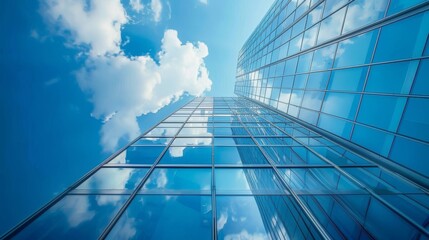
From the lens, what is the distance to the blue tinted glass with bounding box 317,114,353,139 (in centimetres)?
891

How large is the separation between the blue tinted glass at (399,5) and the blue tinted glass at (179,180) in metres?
9.11

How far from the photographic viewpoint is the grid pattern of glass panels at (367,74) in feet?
20.3

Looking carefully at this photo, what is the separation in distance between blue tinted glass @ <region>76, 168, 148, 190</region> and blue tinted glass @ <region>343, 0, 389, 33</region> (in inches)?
444

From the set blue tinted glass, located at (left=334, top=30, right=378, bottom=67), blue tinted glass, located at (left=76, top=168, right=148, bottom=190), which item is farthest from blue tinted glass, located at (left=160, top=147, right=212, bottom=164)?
blue tinted glass, located at (left=334, top=30, right=378, bottom=67)

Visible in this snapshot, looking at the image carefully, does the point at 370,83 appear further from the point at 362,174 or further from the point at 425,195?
the point at 425,195

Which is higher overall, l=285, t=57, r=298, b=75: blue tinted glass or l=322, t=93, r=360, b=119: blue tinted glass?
l=285, t=57, r=298, b=75: blue tinted glass

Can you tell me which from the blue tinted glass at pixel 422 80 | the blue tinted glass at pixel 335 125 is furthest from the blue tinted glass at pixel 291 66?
the blue tinted glass at pixel 422 80

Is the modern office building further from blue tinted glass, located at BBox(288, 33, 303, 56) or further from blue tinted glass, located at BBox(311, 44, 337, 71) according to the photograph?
blue tinted glass, located at BBox(288, 33, 303, 56)

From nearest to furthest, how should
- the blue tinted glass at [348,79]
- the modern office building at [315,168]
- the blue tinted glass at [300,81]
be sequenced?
1. the modern office building at [315,168]
2. the blue tinted glass at [348,79]
3. the blue tinted glass at [300,81]

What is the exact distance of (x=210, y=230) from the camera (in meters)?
4.44

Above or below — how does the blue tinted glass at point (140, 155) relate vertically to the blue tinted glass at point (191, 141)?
below

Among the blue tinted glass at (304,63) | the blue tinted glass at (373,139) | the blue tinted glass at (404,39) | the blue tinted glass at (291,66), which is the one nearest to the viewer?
the blue tinted glass at (404,39)

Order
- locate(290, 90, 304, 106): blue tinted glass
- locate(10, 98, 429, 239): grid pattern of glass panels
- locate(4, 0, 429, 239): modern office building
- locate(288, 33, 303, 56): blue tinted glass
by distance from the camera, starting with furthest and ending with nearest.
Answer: locate(288, 33, 303, 56): blue tinted glass
locate(290, 90, 304, 106): blue tinted glass
locate(4, 0, 429, 239): modern office building
locate(10, 98, 429, 239): grid pattern of glass panels

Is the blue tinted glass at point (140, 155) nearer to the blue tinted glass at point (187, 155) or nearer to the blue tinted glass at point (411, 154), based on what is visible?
the blue tinted glass at point (187, 155)
